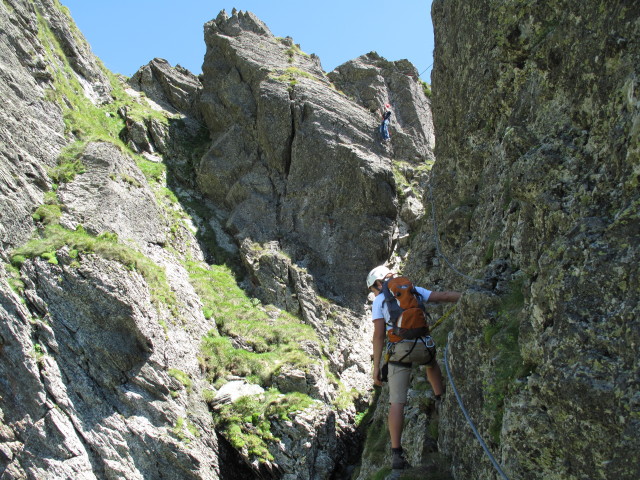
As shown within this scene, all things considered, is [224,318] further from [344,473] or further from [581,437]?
[581,437]

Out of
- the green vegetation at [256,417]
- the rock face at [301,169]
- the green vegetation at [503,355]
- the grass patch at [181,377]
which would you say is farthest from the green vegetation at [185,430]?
the green vegetation at [503,355]

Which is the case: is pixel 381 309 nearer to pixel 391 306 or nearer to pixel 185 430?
pixel 391 306

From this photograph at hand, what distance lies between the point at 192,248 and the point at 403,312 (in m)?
15.2

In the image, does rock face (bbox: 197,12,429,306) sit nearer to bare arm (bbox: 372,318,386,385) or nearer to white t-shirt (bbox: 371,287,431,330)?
white t-shirt (bbox: 371,287,431,330)

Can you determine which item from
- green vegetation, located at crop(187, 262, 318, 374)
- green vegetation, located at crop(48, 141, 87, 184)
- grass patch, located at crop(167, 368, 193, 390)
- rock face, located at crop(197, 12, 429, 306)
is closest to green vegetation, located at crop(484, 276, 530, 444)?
grass patch, located at crop(167, 368, 193, 390)

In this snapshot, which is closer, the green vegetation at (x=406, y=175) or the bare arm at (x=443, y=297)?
the bare arm at (x=443, y=297)

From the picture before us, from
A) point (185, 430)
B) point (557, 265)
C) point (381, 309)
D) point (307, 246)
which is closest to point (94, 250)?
point (185, 430)

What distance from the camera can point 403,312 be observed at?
7.86 metres

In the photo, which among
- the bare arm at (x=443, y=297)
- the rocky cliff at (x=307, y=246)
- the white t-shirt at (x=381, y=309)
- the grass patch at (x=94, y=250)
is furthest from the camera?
the grass patch at (x=94, y=250)

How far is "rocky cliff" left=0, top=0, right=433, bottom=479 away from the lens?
13.1 m

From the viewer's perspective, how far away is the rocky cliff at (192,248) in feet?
42.8

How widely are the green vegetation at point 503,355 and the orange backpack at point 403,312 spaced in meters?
1.22

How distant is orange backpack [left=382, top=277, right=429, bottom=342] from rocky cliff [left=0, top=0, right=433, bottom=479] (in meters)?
7.93

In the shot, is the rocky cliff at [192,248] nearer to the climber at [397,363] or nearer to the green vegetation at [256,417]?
the green vegetation at [256,417]
